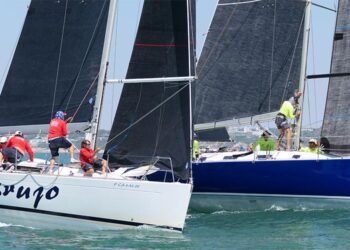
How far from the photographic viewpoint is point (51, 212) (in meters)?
19.4

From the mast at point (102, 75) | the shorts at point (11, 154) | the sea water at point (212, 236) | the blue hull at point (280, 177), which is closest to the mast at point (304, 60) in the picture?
the blue hull at point (280, 177)

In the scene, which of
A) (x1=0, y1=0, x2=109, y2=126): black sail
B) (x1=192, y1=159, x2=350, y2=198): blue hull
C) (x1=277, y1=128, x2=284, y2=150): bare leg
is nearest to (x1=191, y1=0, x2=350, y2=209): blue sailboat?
(x1=192, y1=159, x2=350, y2=198): blue hull

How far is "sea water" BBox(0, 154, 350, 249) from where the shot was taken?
17.9 m

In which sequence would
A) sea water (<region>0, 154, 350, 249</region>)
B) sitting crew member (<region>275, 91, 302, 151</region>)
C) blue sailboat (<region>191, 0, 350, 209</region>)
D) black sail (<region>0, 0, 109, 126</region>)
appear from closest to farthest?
sea water (<region>0, 154, 350, 249</region>), black sail (<region>0, 0, 109, 126</region>), blue sailboat (<region>191, 0, 350, 209</region>), sitting crew member (<region>275, 91, 302, 151</region>)

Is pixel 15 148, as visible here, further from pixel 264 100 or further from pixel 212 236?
pixel 264 100

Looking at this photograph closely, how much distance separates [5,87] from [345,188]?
30.2 ft

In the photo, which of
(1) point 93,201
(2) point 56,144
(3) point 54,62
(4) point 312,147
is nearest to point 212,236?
(1) point 93,201

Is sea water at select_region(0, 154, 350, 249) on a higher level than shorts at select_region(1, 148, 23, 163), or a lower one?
lower

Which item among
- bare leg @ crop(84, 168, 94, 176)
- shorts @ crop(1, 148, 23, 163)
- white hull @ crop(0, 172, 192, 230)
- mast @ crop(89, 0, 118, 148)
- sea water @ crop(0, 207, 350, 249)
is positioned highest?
mast @ crop(89, 0, 118, 148)

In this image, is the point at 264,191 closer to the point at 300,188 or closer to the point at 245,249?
the point at 300,188

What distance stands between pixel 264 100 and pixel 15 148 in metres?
8.79

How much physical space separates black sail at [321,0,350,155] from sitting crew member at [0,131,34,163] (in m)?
8.57

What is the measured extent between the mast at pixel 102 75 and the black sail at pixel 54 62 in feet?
0.60

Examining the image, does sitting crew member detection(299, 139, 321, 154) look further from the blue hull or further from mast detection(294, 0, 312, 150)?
the blue hull
